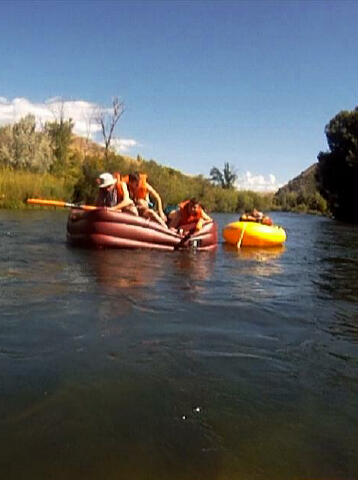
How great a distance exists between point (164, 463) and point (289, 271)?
5761 mm

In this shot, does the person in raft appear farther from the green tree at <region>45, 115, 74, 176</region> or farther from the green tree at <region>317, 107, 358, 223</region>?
the green tree at <region>317, 107, 358, 223</region>

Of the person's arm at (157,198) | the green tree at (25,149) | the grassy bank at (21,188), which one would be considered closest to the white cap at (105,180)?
the person's arm at (157,198)

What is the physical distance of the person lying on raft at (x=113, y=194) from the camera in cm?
870

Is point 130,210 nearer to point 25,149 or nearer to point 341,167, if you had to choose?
point 25,149

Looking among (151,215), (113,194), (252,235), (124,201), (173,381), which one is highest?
(113,194)

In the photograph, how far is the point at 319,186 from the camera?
34.1 meters

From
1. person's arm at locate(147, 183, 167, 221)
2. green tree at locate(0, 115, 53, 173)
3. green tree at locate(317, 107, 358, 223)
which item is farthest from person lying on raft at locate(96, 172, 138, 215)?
green tree at locate(317, 107, 358, 223)

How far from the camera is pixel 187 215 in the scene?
973 cm

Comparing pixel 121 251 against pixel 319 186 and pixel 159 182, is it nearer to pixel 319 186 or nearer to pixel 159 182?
pixel 159 182

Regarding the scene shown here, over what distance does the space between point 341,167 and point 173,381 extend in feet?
102

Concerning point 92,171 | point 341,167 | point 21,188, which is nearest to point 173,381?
point 21,188

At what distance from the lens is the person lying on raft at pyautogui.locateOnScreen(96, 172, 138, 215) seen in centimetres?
870

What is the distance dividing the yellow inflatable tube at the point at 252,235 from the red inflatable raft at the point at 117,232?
1.79m

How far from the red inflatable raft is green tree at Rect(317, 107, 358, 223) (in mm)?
23174
